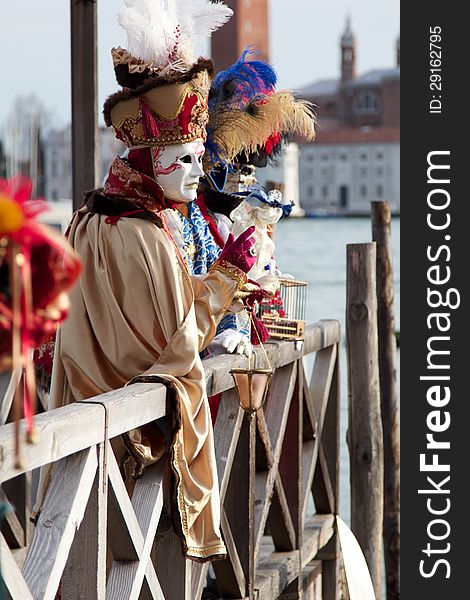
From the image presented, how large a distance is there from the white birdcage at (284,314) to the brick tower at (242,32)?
67.0 m

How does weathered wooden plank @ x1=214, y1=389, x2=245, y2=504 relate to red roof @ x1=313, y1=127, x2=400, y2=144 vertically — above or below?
below

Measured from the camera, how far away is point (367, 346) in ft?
19.9

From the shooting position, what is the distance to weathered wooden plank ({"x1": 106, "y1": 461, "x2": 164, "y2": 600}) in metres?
2.80

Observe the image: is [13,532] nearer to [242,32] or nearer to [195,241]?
[195,241]

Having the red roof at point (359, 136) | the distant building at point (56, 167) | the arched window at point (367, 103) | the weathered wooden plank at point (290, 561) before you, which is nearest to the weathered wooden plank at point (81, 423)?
the weathered wooden plank at point (290, 561)

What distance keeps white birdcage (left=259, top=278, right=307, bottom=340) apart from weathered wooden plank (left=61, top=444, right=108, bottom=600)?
1617 millimetres

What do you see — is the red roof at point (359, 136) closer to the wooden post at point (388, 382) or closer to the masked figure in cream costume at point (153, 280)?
the wooden post at point (388, 382)

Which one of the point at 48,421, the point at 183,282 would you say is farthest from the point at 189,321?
the point at 48,421

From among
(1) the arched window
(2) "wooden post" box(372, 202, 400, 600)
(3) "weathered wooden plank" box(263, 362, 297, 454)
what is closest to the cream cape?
(3) "weathered wooden plank" box(263, 362, 297, 454)

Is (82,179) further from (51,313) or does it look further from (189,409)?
(51,313)

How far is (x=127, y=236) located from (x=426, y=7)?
2760 mm

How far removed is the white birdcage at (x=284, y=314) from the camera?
4.15 m

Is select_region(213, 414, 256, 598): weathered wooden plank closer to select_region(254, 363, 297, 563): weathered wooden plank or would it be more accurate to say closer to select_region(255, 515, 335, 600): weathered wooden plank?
select_region(254, 363, 297, 563): weathered wooden plank

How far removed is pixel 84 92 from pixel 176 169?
1647 mm
